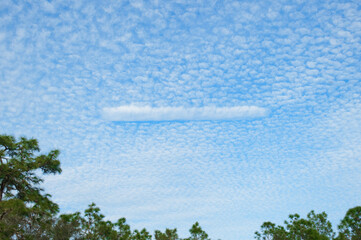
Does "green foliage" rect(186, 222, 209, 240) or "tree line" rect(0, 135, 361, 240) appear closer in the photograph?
"tree line" rect(0, 135, 361, 240)

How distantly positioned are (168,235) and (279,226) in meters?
12.2

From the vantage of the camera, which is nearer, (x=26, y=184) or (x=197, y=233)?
(x=26, y=184)

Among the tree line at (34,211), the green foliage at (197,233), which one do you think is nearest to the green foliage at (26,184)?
the tree line at (34,211)

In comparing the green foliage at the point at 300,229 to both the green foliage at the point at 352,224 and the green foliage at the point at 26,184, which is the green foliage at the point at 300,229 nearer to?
the green foliage at the point at 352,224

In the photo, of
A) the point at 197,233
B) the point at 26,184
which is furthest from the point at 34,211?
the point at 197,233

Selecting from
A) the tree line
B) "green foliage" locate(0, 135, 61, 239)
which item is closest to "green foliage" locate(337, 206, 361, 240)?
the tree line

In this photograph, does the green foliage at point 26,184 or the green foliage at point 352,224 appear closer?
the green foliage at point 26,184

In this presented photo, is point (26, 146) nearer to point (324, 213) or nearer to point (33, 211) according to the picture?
point (33, 211)

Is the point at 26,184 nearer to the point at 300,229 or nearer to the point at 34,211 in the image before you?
the point at 34,211

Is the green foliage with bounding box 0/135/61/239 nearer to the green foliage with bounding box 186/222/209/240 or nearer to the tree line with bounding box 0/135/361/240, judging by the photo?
the tree line with bounding box 0/135/361/240

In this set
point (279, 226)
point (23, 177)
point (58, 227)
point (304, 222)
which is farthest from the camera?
point (279, 226)

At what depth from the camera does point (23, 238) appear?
20578 mm

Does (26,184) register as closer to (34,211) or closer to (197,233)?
(34,211)

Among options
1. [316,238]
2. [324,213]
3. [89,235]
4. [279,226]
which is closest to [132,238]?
[89,235]
